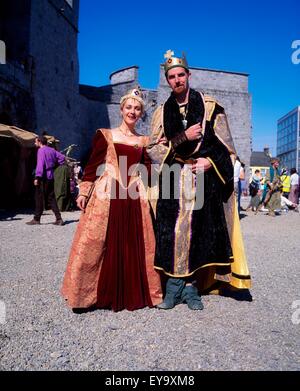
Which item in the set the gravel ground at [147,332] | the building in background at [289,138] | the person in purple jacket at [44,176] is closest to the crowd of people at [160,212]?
the gravel ground at [147,332]

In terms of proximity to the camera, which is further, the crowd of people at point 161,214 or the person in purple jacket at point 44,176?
the person in purple jacket at point 44,176

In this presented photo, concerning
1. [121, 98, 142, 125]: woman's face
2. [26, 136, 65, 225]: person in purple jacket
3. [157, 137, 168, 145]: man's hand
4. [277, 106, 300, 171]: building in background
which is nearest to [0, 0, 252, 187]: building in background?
[26, 136, 65, 225]: person in purple jacket

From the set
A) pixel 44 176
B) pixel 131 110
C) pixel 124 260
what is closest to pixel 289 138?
pixel 44 176

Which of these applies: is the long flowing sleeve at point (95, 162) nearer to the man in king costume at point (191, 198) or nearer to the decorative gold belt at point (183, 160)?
the man in king costume at point (191, 198)

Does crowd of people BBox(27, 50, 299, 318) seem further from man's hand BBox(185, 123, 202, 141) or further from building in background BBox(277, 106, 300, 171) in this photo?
building in background BBox(277, 106, 300, 171)

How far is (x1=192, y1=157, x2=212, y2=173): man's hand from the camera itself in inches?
115

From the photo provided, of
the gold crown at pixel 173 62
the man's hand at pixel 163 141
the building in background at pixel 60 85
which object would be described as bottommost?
the man's hand at pixel 163 141

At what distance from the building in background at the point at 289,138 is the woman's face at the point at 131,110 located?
66826mm

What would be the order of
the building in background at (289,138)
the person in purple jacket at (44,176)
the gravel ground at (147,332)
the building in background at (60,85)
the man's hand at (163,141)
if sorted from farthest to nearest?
the building in background at (289,138) < the building in background at (60,85) < the person in purple jacket at (44,176) < the man's hand at (163,141) < the gravel ground at (147,332)

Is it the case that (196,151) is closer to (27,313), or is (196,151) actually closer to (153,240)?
(153,240)

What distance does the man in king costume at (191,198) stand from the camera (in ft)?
9.57

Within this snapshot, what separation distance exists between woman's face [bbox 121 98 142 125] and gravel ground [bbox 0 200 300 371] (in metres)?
1.61
